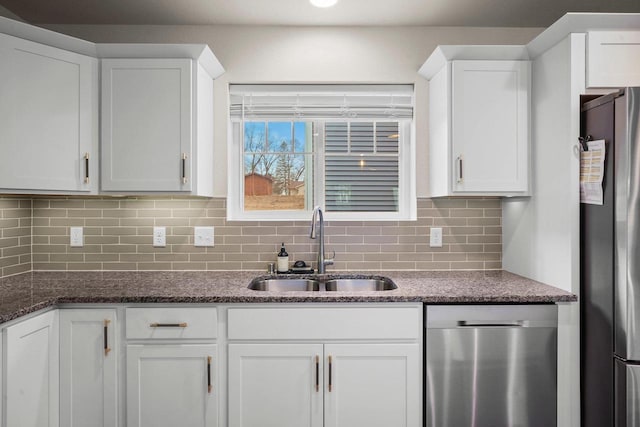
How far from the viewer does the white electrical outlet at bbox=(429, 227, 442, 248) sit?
265 centimetres

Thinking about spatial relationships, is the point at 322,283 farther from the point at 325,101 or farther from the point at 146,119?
the point at 146,119

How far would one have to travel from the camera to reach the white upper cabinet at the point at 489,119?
7.41 ft

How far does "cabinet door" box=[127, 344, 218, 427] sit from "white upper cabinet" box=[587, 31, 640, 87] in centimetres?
215

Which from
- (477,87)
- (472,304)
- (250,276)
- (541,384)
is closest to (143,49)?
(250,276)

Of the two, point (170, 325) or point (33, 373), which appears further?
point (170, 325)

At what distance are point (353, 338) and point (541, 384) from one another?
890 mm

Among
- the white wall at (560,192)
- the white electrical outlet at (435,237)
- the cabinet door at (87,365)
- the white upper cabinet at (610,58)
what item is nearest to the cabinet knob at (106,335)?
the cabinet door at (87,365)

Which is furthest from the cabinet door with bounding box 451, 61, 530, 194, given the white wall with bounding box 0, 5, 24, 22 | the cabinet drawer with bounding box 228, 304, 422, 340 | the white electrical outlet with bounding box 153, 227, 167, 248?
the white wall with bounding box 0, 5, 24, 22

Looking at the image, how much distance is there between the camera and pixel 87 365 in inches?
76.9

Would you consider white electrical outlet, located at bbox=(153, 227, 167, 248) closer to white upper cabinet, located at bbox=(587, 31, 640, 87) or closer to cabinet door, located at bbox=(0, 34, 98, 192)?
cabinet door, located at bbox=(0, 34, 98, 192)

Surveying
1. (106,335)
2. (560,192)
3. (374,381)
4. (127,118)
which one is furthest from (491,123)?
(106,335)


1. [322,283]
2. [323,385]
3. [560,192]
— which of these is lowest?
[323,385]

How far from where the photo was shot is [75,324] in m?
1.96

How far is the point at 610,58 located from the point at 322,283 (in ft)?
5.91
